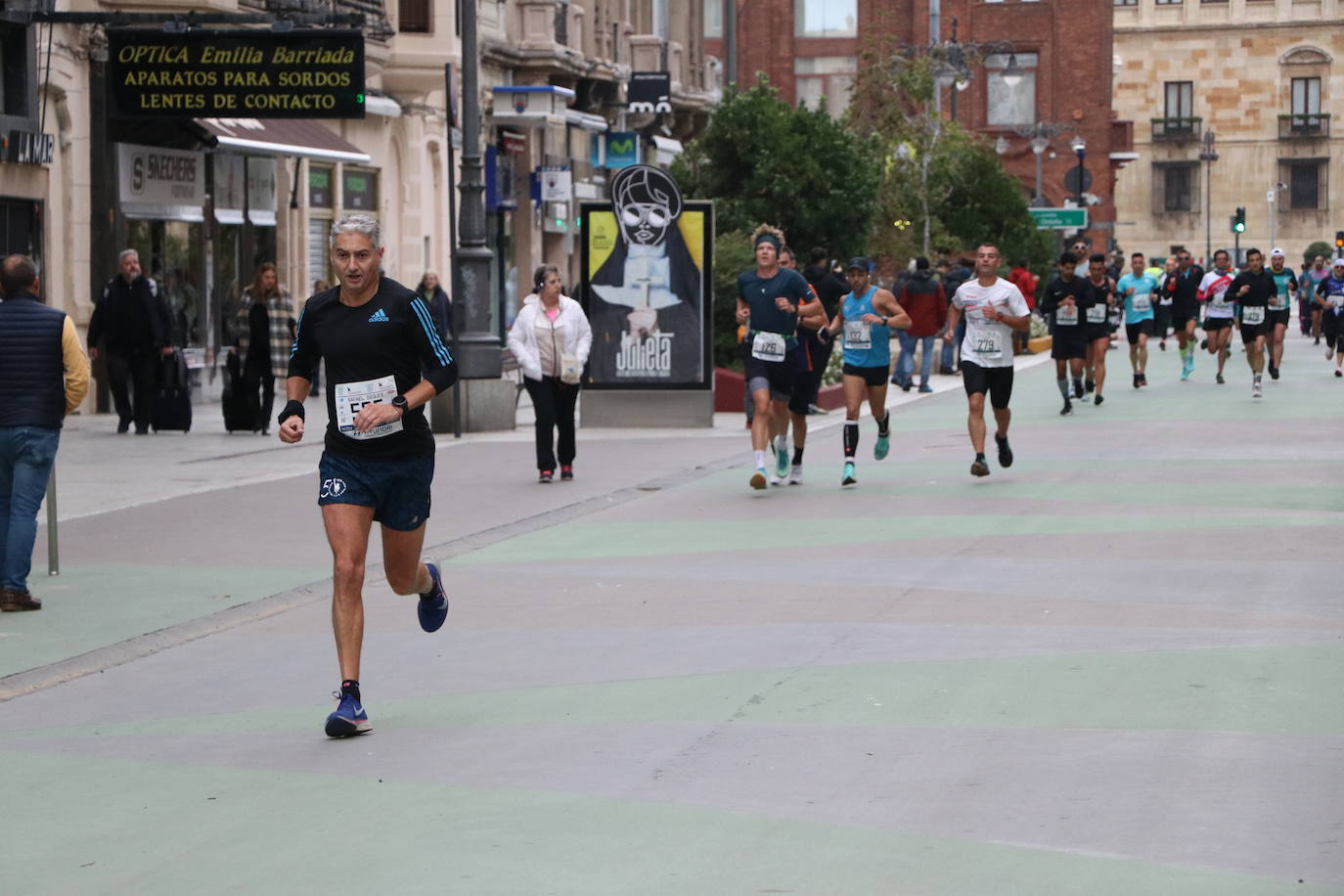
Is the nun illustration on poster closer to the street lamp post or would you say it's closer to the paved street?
the paved street

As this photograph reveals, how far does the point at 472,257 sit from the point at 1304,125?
92687 mm

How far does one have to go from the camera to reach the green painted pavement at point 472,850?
5793 millimetres

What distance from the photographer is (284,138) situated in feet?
98.1

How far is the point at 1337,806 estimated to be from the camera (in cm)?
660

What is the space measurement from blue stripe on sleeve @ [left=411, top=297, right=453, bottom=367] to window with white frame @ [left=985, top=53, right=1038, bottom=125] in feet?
237

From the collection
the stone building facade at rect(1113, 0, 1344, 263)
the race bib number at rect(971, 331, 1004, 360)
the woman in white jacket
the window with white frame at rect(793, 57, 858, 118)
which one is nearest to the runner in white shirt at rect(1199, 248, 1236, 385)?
the race bib number at rect(971, 331, 1004, 360)

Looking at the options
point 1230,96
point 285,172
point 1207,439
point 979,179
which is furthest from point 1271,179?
point 1207,439

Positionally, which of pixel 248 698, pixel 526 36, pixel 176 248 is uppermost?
pixel 526 36

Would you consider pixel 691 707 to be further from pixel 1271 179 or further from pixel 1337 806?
pixel 1271 179

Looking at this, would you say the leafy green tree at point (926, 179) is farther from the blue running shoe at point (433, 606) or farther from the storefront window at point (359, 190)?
the blue running shoe at point (433, 606)

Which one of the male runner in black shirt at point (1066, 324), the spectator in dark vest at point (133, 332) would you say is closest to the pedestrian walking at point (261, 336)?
the spectator in dark vest at point (133, 332)

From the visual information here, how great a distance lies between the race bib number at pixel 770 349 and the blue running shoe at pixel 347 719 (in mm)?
8908

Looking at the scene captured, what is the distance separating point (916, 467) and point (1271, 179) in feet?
317

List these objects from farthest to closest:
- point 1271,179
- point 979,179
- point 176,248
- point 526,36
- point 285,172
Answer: point 1271,179
point 979,179
point 526,36
point 285,172
point 176,248
